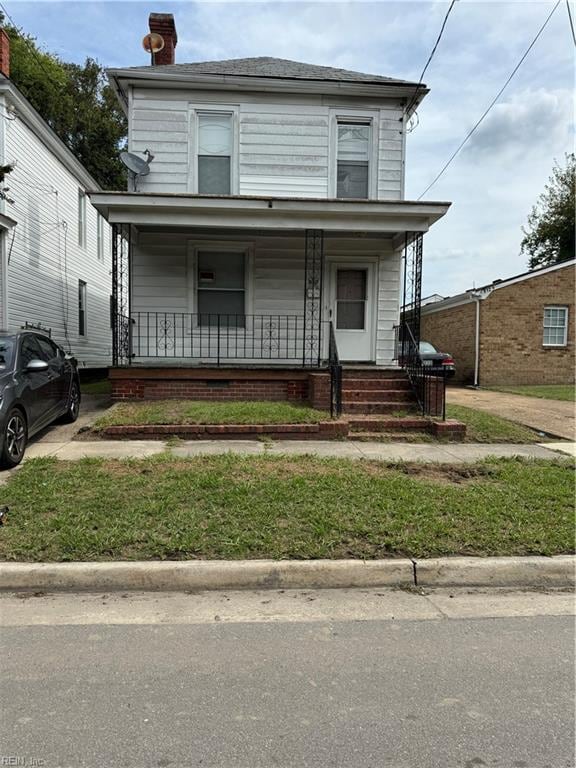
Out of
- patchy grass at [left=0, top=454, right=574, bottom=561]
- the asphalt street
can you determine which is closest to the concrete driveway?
patchy grass at [left=0, top=454, right=574, bottom=561]

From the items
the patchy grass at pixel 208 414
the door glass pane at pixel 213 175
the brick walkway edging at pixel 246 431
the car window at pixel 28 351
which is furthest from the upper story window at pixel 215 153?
the brick walkway edging at pixel 246 431

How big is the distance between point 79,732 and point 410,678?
158 centimetres

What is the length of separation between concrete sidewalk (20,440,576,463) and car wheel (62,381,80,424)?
130 centimetres

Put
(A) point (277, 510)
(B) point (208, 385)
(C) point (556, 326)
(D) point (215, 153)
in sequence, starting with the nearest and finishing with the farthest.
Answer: (A) point (277, 510)
(B) point (208, 385)
(D) point (215, 153)
(C) point (556, 326)

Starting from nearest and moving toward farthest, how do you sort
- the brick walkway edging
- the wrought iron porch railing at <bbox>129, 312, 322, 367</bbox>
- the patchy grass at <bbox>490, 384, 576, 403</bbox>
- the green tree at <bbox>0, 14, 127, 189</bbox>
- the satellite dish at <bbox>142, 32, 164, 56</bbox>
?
the brick walkway edging
the wrought iron porch railing at <bbox>129, 312, 322, 367</bbox>
the satellite dish at <bbox>142, 32, 164, 56</bbox>
the patchy grass at <bbox>490, 384, 576, 403</bbox>
the green tree at <bbox>0, 14, 127, 189</bbox>

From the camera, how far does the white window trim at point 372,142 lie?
35.6ft

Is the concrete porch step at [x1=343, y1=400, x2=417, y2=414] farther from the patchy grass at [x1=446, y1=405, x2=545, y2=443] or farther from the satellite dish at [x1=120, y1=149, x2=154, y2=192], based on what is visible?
the satellite dish at [x1=120, y1=149, x2=154, y2=192]

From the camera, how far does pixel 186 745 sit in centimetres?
215

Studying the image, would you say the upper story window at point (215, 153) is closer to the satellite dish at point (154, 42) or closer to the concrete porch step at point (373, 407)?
the satellite dish at point (154, 42)

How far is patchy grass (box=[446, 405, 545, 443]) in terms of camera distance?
7996 mm

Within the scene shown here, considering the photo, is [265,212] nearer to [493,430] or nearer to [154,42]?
[493,430]

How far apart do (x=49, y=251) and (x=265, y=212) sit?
28.5ft

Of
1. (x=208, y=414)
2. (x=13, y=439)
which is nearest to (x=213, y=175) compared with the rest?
(x=208, y=414)

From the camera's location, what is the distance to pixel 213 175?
10.9 meters
